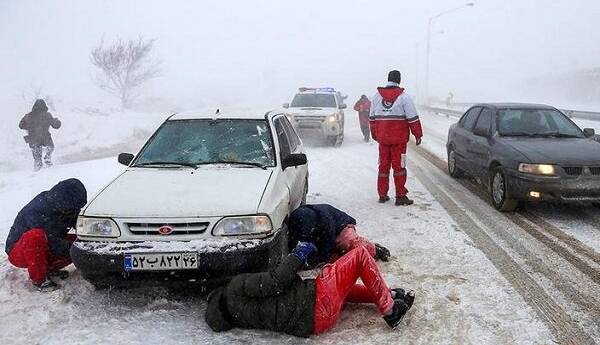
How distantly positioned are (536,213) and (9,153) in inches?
685

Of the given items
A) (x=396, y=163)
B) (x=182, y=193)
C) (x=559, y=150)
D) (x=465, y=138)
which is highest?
(x=182, y=193)

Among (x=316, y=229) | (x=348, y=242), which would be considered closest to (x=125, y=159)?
(x=316, y=229)

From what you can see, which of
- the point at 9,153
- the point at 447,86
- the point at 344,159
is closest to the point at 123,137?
the point at 9,153

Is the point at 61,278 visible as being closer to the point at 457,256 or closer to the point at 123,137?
the point at 457,256

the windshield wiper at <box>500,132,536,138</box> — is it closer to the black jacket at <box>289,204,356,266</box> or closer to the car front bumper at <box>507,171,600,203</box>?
the car front bumper at <box>507,171,600,203</box>

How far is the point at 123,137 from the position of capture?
70.4 feet

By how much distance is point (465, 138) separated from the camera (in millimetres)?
8531

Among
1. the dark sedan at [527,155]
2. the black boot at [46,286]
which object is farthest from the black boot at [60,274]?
the dark sedan at [527,155]

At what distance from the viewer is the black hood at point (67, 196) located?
4376 millimetres

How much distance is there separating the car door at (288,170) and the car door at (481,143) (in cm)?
317

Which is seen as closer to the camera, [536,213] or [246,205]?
[246,205]

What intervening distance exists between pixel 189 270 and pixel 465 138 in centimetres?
634

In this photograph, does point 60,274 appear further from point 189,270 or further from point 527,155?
point 527,155

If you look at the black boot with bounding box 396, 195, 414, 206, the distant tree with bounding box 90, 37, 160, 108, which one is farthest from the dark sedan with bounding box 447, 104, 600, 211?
the distant tree with bounding box 90, 37, 160, 108
